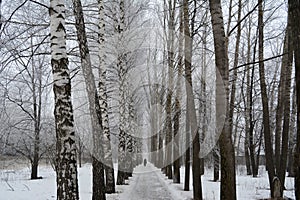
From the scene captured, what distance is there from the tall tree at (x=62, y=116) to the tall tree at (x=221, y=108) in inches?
116

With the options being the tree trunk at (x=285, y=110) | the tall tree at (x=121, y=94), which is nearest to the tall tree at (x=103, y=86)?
the tall tree at (x=121, y=94)

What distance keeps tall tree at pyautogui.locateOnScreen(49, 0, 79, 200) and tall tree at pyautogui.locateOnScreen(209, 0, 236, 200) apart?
294cm

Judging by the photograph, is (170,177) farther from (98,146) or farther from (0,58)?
(0,58)

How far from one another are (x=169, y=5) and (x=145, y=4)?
2039 mm

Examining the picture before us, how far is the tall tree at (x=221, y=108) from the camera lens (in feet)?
23.6

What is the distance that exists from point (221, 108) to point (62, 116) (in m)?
3.24

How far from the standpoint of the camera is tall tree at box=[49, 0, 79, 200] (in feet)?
21.9

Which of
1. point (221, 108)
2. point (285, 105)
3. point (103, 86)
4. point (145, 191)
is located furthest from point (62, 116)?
point (285, 105)

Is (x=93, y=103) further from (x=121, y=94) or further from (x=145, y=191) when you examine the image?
(x=121, y=94)

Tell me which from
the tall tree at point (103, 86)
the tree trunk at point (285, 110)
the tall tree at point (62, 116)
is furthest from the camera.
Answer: the tree trunk at point (285, 110)

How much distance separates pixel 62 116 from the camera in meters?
6.80

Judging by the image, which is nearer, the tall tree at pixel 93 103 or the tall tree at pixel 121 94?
the tall tree at pixel 93 103

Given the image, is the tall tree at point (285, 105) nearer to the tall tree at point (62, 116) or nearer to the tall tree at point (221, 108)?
the tall tree at point (221, 108)

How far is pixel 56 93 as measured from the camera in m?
6.88
